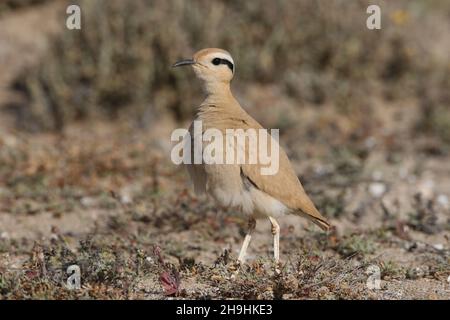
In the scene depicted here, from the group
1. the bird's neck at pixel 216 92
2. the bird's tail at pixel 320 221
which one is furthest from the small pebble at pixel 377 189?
the bird's neck at pixel 216 92

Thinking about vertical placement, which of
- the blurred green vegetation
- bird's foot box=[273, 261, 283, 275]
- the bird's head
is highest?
the blurred green vegetation

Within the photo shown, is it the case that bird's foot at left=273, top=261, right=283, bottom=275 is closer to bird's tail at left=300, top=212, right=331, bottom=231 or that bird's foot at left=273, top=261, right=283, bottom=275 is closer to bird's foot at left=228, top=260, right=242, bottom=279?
bird's foot at left=228, top=260, right=242, bottom=279

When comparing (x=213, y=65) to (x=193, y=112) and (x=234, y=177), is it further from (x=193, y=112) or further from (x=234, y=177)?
(x=193, y=112)

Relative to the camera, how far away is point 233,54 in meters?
9.56

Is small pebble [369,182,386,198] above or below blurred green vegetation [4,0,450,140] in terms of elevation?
below

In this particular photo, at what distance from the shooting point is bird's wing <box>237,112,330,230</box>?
5.13 meters

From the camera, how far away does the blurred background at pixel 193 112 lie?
20.8ft

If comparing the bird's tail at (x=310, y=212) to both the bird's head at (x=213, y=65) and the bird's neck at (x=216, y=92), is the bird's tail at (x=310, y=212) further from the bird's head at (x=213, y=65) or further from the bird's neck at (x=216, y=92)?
the bird's head at (x=213, y=65)

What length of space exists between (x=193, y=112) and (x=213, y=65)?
12.0ft

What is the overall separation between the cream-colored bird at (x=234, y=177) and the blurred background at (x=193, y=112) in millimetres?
405

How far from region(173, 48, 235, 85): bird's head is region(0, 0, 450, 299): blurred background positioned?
1.30 meters

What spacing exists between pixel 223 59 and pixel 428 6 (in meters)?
7.15

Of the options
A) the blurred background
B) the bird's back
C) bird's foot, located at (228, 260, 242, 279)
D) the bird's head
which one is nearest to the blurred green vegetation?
the blurred background

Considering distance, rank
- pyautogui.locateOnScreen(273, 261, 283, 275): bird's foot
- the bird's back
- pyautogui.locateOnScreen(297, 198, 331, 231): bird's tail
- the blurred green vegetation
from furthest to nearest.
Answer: the blurred green vegetation
pyautogui.locateOnScreen(297, 198, 331, 231): bird's tail
the bird's back
pyautogui.locateOnScreen(273, 261, 283, 275): bird's foot
